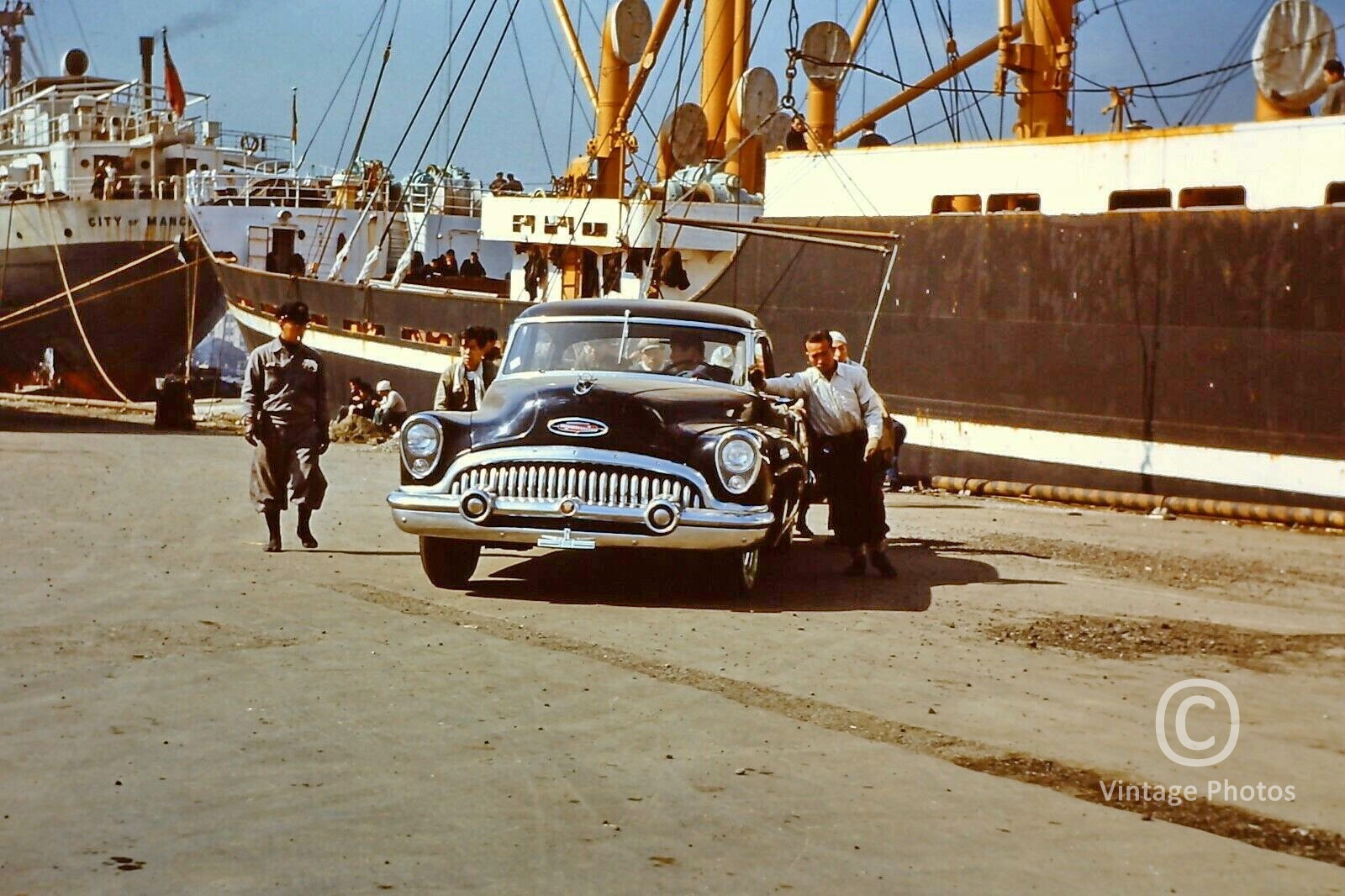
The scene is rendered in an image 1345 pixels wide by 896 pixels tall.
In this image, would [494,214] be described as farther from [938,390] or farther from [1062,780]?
[1062,780]

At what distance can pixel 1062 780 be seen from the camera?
568 centimetres

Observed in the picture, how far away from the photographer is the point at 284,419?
1107 cm

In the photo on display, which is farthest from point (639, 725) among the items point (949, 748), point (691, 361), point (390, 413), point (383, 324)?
point (383, 324)

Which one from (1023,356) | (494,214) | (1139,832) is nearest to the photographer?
(1139,832)

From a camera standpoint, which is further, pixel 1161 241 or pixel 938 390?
pixel 938 390

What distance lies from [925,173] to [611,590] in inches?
460

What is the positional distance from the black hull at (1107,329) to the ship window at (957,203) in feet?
1.06

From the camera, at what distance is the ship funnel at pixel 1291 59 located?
1855 centimetres

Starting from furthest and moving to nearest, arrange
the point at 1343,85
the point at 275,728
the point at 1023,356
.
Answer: the point at 1023,356, the point at 1343,85, the point at 275,728

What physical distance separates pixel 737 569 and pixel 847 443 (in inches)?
61.5

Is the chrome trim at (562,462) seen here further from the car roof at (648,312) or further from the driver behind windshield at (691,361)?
the car roof at (648,312)

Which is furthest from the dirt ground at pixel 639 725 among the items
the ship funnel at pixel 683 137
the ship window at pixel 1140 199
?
the ship funnel at pixel 683 137

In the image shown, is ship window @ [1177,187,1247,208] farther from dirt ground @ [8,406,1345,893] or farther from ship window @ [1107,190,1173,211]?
dirt ground @ [8,406,1345,893]

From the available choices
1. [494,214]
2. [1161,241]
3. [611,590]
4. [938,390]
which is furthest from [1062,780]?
[494,214]
